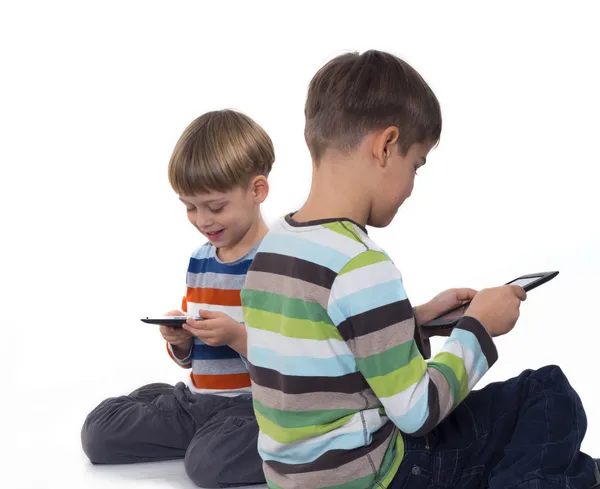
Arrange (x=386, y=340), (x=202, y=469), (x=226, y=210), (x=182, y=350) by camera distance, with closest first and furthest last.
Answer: (x=386, y=340) → (x=202, y=469) → (x=226, y=210) → (x=182, y=350)

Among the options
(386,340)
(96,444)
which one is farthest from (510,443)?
(96,444)

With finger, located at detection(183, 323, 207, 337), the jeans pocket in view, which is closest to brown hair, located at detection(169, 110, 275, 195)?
finger, located at detection(183, 323, 207, 337)

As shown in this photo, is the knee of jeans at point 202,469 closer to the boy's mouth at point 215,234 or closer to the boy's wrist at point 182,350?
the boy's wrist at point 182,350

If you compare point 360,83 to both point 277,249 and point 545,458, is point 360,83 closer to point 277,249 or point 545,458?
point 277,249

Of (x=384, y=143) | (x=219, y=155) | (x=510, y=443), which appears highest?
(x=384, y=143)

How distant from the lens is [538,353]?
9.73 feet

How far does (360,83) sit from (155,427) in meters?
0.99

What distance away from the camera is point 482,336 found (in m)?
1.61

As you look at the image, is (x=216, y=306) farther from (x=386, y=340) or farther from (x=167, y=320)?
(x=386, y=340)

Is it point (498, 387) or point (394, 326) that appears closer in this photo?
point (394, 326)

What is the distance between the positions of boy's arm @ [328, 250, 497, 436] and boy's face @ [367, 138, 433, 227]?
4.8 inches

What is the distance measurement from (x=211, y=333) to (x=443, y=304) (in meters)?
0.51

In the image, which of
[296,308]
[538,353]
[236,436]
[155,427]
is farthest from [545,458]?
[538,353]

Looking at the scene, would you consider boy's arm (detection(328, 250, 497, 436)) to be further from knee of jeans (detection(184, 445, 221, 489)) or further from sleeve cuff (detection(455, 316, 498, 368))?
knee of jeans (detection(184, 445, 221, 489))
